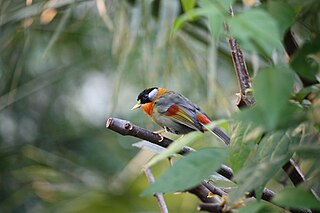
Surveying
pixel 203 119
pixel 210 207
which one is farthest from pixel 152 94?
pixel 210 207

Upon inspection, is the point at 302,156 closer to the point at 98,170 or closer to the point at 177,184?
the point at 177,184

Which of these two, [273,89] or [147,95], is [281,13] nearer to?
[273,89]

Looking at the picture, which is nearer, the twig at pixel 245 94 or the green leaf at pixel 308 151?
the green leaf at pixel 308 151

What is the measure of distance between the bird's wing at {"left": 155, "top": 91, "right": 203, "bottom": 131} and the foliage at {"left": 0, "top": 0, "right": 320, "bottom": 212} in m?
0.15

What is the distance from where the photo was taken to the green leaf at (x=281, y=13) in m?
0.51

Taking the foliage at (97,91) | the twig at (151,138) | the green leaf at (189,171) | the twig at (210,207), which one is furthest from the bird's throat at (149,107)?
the green leaf at (189,171)

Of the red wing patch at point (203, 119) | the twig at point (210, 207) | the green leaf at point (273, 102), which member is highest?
the green leaf at point (273, 102)

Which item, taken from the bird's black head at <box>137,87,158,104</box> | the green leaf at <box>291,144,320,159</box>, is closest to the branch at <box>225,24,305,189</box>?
the green leaf at <box>291,144,320,159</box>

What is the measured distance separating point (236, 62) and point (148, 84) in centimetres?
147

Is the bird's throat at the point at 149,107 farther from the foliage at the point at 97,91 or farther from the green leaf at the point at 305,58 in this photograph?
the green leaf at the point at 305,58

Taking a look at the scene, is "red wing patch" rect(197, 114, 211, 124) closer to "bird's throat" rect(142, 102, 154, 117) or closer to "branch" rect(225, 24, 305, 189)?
"bird's throat" rect(142, 102, 154, 117)

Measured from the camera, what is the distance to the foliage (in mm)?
2213

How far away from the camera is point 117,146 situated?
3740mm

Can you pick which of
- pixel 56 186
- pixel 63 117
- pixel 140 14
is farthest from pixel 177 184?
pixel 63 117
